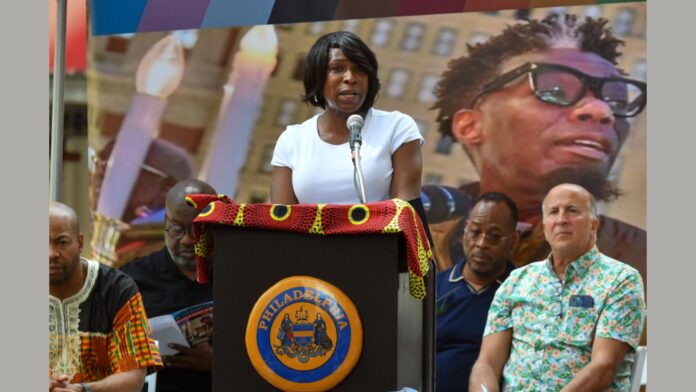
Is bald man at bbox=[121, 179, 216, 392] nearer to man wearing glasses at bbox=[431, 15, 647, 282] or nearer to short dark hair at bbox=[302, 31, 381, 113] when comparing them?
man wearing glasses at bbox=[431, 15, 647, 282]

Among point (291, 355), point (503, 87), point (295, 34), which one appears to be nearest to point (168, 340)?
point (295, 34)

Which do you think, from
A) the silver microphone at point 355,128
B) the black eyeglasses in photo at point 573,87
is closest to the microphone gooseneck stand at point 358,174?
the silver microphone at point 355,128

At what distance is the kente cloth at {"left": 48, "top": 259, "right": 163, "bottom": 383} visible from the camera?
14.5 feet

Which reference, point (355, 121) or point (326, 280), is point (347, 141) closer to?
point (355, 121)

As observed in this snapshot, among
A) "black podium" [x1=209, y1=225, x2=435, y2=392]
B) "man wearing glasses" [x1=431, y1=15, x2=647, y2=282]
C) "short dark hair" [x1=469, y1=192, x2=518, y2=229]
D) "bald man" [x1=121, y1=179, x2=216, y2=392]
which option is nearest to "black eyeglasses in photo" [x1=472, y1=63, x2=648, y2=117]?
"man wearing glasses" [x1=431, y1=15, x2=647, y2=282]

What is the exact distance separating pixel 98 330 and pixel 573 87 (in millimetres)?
2572

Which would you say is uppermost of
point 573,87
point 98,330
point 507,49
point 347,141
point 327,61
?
point 507,49

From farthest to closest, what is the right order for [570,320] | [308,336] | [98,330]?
[570,320], [98,330], [308,336]

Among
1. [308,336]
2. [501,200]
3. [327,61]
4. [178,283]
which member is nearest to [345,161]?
[327,61]

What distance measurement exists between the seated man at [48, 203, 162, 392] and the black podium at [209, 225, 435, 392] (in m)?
0.74

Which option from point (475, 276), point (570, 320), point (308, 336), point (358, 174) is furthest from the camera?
point (475, 276)

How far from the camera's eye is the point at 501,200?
5809 mm

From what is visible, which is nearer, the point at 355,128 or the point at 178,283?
the point at 355,128

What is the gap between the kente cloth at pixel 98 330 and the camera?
4.43 m
